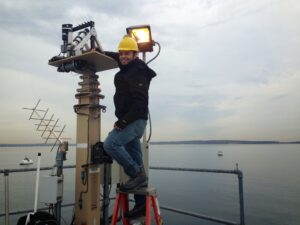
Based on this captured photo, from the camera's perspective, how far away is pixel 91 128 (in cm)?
402

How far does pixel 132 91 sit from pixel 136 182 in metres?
1.01

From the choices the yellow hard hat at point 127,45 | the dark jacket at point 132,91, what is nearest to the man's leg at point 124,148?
the dark jacket at point 132,91

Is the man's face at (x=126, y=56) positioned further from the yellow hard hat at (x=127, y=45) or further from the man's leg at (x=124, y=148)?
the man's leg at (x=124, y=148)

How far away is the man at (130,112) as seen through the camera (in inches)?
129

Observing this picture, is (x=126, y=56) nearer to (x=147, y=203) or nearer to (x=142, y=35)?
(x=142, y=35)

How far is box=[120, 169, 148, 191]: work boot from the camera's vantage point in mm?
3355

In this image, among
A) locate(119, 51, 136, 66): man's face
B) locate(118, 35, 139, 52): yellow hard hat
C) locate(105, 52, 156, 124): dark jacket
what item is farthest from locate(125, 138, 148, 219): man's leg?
locate(118, 35, 139, 52): yellow hard hat

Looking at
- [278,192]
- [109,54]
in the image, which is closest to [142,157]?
[109,54]

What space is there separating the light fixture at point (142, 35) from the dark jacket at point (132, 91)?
68cm

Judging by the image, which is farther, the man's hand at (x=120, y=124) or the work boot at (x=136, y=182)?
the work boot at (x=136, y=182)

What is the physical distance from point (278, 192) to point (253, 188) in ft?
14.4

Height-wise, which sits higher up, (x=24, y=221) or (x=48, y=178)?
(x=48, y=178)

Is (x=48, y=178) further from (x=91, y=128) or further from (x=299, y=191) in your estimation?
(x=299, y=191)

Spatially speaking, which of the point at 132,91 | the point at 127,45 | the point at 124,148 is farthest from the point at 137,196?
the point at 127,45
